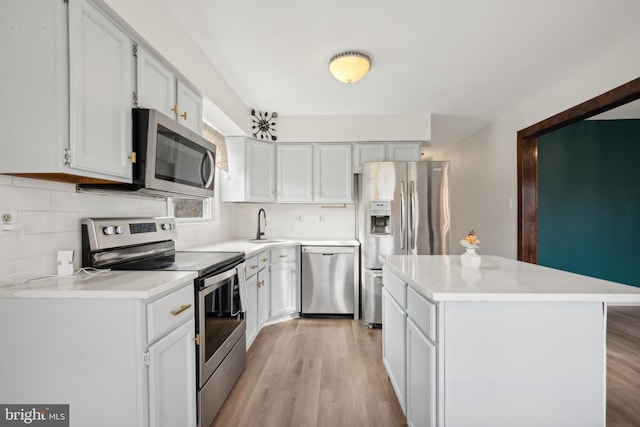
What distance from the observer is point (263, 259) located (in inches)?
121

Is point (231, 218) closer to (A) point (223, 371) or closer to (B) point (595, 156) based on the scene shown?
(A) point (223, 371)

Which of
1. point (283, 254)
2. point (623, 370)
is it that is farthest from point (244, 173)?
point (623, 370)

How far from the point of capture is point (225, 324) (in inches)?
75.0

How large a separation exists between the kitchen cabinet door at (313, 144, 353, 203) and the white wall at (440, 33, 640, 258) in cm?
206

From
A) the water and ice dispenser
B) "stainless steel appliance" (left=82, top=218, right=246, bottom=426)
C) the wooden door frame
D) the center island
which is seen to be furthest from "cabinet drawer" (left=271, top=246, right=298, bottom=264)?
the wooden door frame

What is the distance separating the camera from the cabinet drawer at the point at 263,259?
2960 millimetres

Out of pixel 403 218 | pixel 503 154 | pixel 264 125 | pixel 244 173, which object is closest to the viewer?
pixel 403 218

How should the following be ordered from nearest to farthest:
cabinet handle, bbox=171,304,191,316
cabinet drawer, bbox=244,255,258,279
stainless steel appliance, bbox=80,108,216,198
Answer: cabinet handle, bbox=171,304,191,316, stainless steel appliance, bbox=80,108,216,198, cabinet drawer, bbox=244,255,258,279

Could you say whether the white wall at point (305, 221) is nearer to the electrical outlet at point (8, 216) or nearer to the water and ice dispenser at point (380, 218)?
the water and ice dispenser at point (380, 218)

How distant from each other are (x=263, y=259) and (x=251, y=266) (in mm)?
Answer: 383

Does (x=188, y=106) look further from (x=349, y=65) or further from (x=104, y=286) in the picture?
(x=104, y=286)

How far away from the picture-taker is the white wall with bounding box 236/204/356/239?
13.8 feet

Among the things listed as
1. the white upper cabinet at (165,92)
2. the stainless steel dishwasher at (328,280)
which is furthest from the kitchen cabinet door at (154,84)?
the stainless steel dishwasher at (328,280)

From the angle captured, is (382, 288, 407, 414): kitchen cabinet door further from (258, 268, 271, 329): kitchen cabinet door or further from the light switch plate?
the light switch plate
